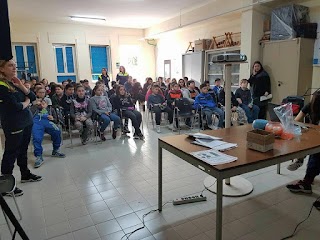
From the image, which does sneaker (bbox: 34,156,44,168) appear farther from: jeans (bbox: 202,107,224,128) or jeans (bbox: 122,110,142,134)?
jeans (bbox: 202,107,224,128)

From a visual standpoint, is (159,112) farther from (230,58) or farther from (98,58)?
(98,58)

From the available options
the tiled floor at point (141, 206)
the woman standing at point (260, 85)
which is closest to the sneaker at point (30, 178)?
the tiled floor at point (141, 206)

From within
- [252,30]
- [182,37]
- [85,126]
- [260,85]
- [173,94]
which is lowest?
[85,126]

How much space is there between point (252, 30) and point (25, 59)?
7.18 m

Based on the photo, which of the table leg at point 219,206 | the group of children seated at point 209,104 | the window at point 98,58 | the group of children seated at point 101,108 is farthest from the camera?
the window at point 98,58

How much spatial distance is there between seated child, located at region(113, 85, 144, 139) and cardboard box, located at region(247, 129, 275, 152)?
9.81ft

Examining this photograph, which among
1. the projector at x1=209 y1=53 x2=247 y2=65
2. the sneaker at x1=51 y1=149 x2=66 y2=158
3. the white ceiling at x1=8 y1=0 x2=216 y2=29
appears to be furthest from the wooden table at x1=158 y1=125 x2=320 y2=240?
the white ceiling at x1=8 y1=0 x2=216 y2=29

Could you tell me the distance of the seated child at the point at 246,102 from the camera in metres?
4.98

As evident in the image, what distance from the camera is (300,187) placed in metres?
2.46

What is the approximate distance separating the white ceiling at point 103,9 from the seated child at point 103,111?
3.01m

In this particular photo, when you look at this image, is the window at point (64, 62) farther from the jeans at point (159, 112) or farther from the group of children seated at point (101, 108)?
the jeans at point (159, 112)

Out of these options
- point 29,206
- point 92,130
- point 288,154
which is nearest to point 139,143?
point 92,130

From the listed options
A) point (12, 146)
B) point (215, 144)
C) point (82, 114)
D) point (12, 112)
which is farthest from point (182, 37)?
point (215, 144)

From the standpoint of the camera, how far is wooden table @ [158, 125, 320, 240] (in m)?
1.47
